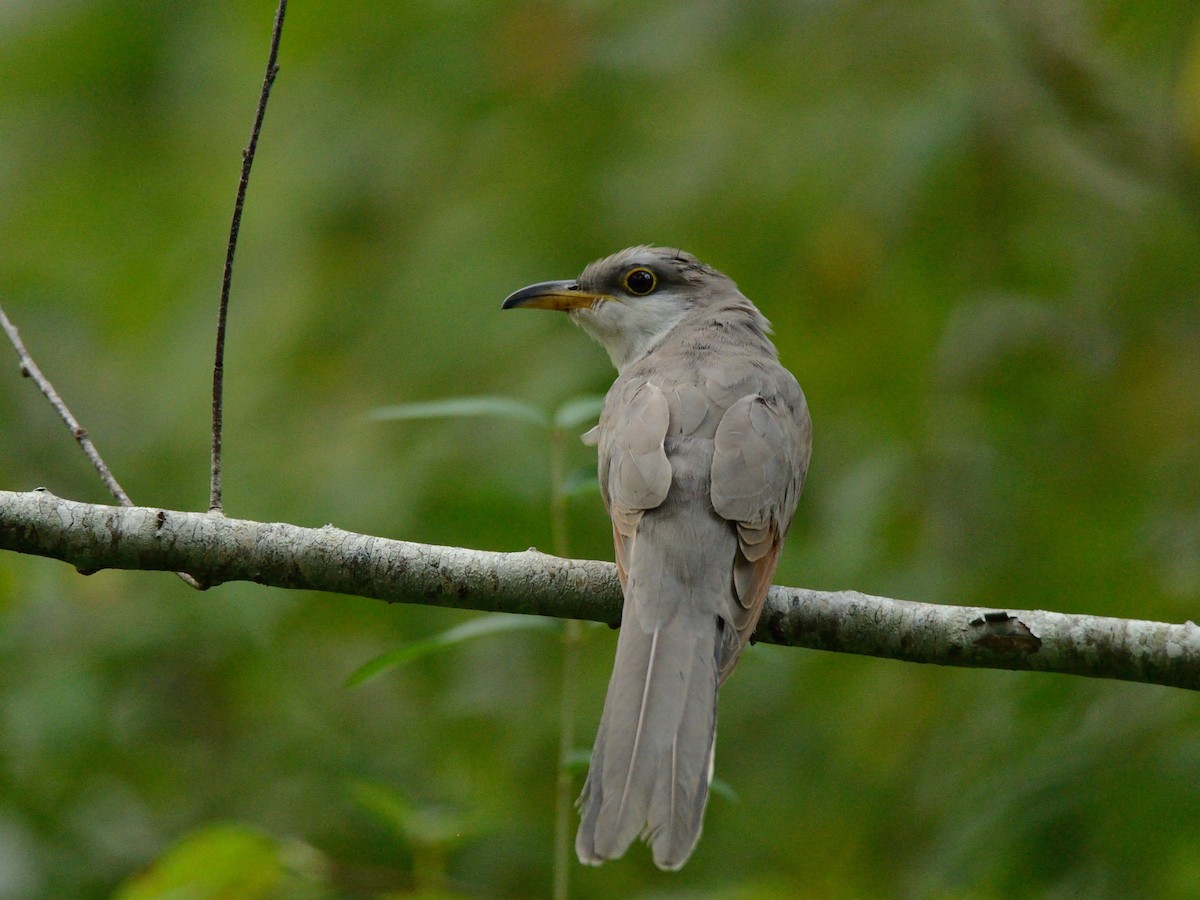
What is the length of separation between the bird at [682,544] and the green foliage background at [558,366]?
47cm

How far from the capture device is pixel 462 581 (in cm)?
314

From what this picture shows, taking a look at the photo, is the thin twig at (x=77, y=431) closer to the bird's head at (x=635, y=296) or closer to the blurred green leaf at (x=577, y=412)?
the blurred green leaf at (x=577, y=412)

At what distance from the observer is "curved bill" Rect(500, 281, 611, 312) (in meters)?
5.41

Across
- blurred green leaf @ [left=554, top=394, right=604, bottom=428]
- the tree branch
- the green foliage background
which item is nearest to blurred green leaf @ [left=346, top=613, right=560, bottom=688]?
the tree branch

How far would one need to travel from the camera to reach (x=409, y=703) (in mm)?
5762

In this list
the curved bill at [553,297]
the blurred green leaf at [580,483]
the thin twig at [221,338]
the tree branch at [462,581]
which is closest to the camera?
the tree branch at [462,581]

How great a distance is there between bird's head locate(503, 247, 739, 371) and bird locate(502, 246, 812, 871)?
28cm

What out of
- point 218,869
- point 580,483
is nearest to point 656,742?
point 580,483

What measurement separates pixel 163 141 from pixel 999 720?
5.73 m

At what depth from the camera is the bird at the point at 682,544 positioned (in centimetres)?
308

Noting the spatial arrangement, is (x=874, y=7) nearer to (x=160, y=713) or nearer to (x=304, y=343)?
(x=304, y=343)

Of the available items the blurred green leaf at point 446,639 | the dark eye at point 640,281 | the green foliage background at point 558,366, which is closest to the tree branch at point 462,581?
the blurred green leaf at point 446,639

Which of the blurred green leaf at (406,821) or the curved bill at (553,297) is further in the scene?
the curved bill at (553,297)

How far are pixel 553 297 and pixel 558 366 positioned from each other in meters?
0.31
